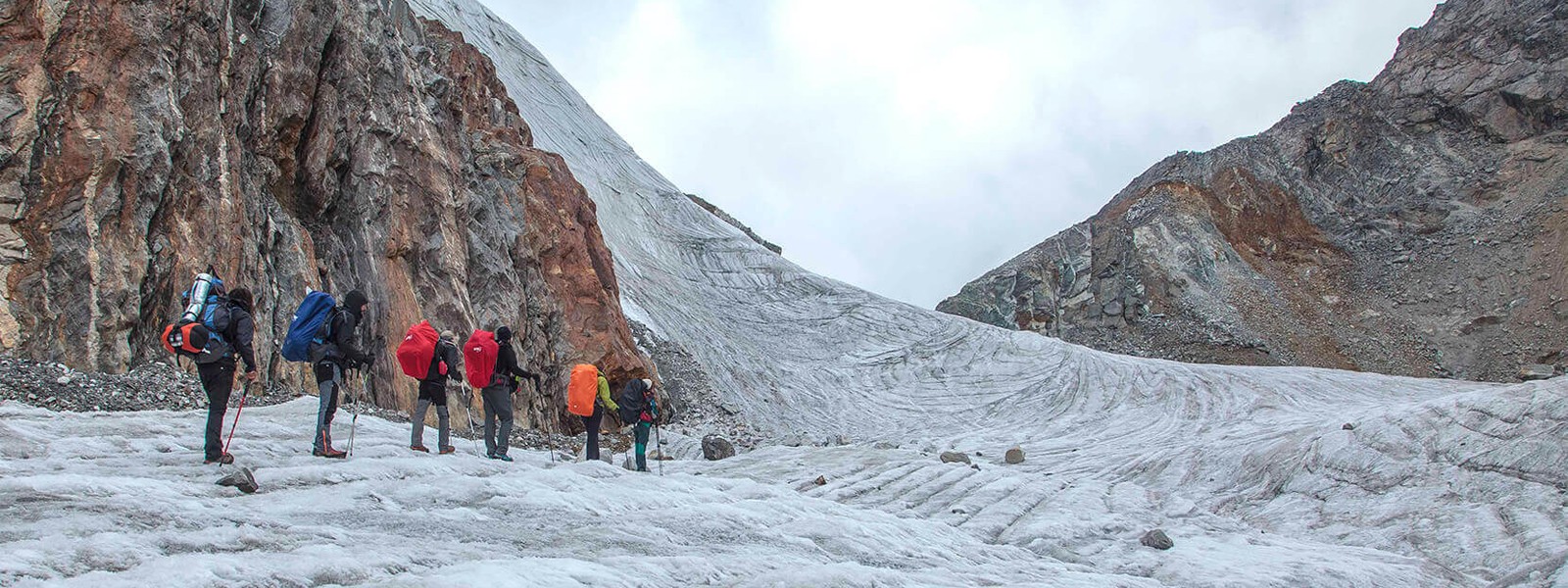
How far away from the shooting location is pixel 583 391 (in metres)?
13.2

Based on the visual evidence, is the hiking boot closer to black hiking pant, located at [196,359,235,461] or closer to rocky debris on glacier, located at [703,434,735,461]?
black hiking pant, located at [196,359,235,461]

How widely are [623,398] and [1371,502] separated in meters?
11.3

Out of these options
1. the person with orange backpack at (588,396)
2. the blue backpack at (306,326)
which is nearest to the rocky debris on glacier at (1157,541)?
the person with orange backpack at (588,396)

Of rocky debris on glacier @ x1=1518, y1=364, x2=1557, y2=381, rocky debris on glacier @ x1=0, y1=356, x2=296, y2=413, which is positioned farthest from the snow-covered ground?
rocky debris on glacier @ x1=1518, y1=364, x2=1557, y2=381

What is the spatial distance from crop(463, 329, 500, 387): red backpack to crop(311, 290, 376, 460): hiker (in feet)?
6.03

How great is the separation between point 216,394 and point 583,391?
17.0 feet

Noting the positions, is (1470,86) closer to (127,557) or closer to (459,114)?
(459,114)

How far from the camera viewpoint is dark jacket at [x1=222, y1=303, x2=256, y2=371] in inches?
344

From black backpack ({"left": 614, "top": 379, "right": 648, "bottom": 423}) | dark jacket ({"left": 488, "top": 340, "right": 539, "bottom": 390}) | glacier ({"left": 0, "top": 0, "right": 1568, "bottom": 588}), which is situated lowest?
glacier ({"left": 0, "top": 0, "right": 1568, "bottom": 588})

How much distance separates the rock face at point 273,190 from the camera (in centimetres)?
1332

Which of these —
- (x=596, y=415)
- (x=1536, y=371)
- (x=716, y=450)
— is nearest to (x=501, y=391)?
(x=596, y=415)

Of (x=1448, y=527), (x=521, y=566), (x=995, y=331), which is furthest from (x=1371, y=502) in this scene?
(x=995, y=331)

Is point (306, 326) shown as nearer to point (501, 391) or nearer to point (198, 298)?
point (198, 298)

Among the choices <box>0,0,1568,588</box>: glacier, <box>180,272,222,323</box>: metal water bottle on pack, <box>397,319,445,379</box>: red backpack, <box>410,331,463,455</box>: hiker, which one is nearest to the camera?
<box>0,0,1568,588</box>: glacier
